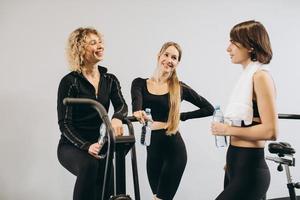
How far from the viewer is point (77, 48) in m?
2.23

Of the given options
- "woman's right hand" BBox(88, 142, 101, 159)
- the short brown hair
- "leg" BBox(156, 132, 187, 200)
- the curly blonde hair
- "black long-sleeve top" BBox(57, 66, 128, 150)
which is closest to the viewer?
the short brown hair

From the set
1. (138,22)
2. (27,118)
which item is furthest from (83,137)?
(138,22)

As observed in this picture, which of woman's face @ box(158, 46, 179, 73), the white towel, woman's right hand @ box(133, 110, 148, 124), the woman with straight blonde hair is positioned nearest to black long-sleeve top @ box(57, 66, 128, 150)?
woman's right hand @ box(133, 110, 148, 124)

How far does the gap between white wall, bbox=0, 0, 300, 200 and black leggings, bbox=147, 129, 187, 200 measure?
685 mm

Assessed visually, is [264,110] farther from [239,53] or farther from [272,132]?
[239,53]

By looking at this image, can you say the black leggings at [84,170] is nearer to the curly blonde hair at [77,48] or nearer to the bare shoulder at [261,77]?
the curly blonde hair at [77,48]

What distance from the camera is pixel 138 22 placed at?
3170 mm

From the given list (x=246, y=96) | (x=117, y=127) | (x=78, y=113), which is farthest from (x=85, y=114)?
(x=246, y=96)

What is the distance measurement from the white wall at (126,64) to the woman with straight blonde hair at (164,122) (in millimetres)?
582

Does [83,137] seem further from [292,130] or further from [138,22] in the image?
[292,130]

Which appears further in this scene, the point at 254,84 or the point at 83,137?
the point at 83,137

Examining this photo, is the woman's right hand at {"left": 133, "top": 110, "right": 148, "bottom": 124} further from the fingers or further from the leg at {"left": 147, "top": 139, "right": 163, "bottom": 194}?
the fingers

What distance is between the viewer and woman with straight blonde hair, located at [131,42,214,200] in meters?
2.48

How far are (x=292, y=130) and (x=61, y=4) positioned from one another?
9.17 ft
